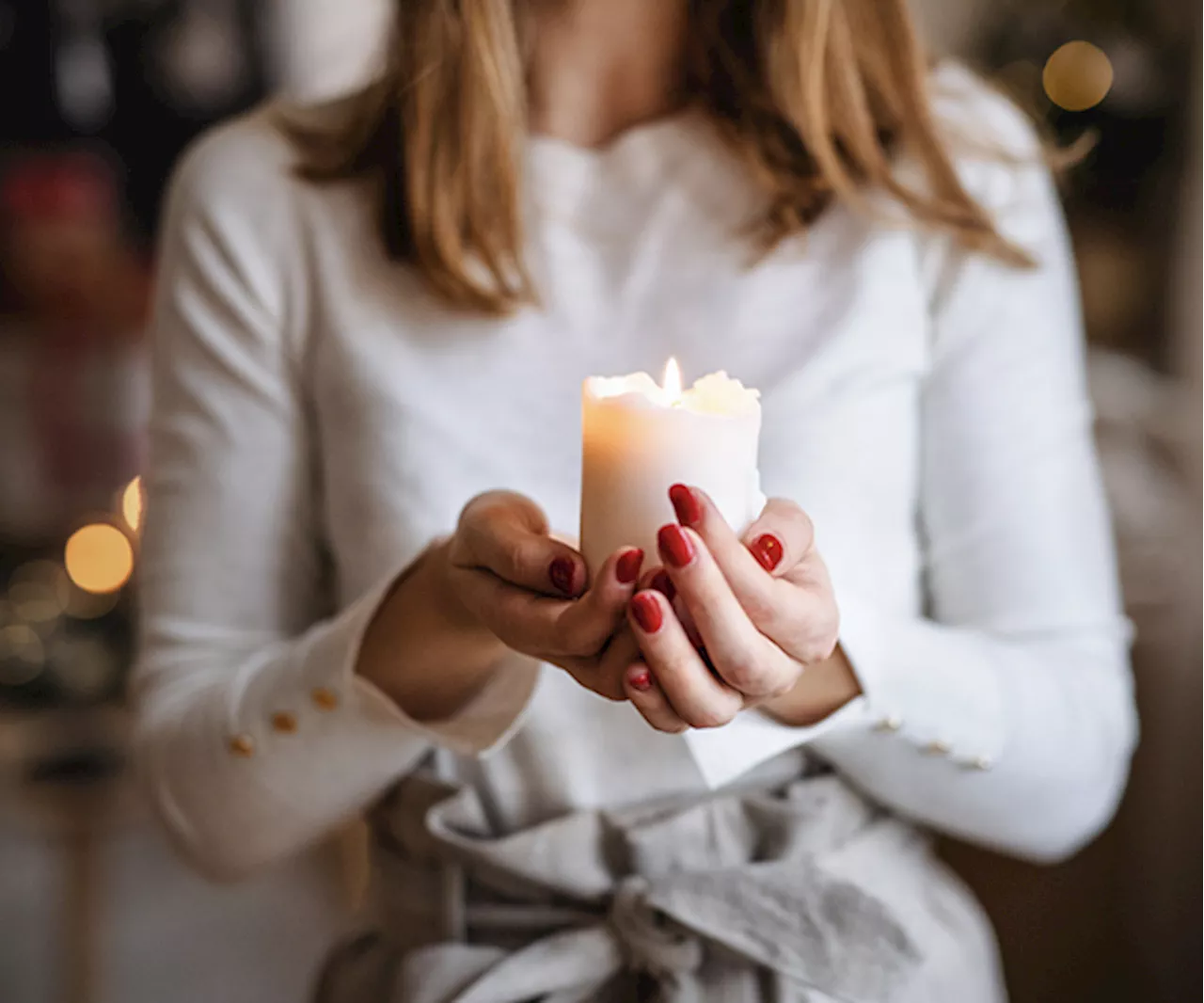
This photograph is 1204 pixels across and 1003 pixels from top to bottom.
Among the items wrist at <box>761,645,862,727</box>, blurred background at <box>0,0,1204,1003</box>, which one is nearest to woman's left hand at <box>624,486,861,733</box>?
wrist at <box>761,645,862,727</box>

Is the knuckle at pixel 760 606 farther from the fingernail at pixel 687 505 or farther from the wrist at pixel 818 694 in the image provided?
the wrist at pixel 818 694

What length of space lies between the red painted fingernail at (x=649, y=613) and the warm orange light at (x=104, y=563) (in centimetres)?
178

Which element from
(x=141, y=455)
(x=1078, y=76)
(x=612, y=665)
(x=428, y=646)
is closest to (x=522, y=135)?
(x=428, y=646)

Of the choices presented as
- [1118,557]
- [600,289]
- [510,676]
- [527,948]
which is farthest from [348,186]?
[1118,557]

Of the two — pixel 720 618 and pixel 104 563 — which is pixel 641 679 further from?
pixel 104 563

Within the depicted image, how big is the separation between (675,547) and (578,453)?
326mm

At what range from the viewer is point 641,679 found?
0.46 meters

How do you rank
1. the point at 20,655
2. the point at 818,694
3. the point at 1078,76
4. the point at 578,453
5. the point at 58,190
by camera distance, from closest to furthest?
the point at 818,694 < the point at 578,453 < the point at 1078,76 < the point at 20,655 < the point at 58,190

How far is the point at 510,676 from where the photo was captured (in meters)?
0.64

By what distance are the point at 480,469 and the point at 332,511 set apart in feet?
0.33

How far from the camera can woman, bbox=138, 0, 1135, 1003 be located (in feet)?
2.24

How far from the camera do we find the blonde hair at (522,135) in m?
0.78

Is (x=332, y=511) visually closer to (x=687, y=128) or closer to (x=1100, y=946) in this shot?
(x=687, y=128)

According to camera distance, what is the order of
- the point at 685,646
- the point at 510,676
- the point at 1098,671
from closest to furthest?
the point at 685,646, the point at 510,676, the point at 1098,671
